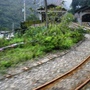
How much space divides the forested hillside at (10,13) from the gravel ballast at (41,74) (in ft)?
176

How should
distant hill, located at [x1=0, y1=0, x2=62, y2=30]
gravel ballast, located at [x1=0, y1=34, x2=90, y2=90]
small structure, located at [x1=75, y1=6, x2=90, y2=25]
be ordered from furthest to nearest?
distant hill, located at [x1=0, y1=0, x2=62, y2=30], small structure, located at [x1=75, y1=6, x2=90, y2=25], gravel ballast, located at [x1=0, y1=34, x2=90, y2=90]

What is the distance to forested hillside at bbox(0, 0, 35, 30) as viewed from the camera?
235ft

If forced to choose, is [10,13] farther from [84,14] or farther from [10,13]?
[84,14]

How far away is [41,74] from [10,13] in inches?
2767

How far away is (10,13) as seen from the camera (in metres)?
79.4

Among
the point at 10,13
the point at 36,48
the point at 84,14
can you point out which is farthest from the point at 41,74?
the point at 10,13

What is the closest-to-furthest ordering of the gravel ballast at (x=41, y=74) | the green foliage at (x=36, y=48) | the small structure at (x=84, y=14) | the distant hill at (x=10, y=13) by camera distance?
1. the gravel ballast at (x=41, y=74)
2. the green foliage at (x=36, y=48)
3. the small structure at (x=84, y=14)
4. the distant hill at (x=10, y=13)

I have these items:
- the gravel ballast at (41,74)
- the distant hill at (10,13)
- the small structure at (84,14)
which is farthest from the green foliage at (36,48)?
the distant hill at (10,13)

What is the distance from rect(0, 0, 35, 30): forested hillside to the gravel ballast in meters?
53.6

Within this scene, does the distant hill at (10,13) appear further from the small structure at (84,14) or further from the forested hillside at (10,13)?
the small structure at (84,14)

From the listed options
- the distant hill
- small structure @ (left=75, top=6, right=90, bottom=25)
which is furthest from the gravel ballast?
the distant hill

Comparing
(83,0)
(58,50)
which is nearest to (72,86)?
(58,50)

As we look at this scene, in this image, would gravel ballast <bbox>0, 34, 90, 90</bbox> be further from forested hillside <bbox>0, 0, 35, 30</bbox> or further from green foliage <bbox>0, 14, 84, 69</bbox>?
forested hillside <bbox>0, 0, 35, 30</bbox>

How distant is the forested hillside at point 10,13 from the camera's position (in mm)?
71650
